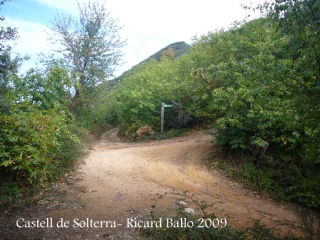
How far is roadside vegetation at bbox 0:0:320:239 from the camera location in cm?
358

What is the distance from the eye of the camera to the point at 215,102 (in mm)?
9414

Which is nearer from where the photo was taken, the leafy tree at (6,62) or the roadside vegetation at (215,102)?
the roadside vegetation at (215,102)

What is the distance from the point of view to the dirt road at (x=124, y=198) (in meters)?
4.44

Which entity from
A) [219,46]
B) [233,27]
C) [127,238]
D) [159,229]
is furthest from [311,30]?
[233,27]

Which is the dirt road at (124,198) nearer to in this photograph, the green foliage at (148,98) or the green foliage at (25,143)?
the green foliage at (25,143)

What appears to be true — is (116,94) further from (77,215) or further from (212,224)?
(212,224)

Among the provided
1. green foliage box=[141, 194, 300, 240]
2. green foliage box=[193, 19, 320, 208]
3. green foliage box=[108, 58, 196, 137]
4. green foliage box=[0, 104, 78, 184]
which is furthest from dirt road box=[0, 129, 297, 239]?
green foliage box=[108, 58, 196, 137]

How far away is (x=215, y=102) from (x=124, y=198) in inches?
213

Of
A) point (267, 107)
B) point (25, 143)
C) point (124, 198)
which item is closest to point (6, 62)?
point (25, 143)

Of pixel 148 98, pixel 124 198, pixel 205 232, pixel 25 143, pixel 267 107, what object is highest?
pixel 148 98

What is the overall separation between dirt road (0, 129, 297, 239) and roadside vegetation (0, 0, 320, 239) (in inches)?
27.2

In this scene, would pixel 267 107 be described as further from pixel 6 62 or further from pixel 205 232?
pixel 6 62

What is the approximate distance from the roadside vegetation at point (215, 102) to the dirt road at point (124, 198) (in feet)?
2.27

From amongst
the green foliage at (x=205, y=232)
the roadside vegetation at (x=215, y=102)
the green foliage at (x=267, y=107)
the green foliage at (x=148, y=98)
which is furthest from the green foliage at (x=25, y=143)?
the green foliage at (x=148, y=98)
